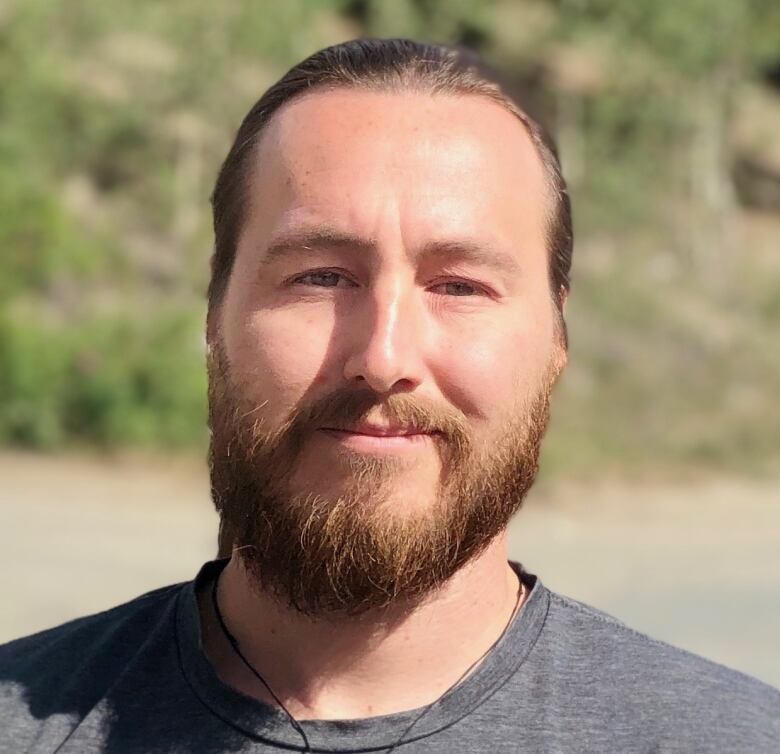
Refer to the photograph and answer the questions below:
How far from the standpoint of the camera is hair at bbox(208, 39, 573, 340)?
5.25 feet

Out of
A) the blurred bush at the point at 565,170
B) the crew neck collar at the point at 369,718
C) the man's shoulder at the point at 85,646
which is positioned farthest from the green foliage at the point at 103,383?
the crew neck collar at the point at 369,718

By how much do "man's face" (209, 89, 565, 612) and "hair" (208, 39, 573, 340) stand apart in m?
0.03

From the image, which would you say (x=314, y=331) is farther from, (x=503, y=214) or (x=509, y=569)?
(x=509, y=569)

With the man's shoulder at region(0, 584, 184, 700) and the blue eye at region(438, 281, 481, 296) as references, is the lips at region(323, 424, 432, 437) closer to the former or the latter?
the blue eye at region(438, 281, 481, 296)

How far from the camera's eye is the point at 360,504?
1500 millimetres

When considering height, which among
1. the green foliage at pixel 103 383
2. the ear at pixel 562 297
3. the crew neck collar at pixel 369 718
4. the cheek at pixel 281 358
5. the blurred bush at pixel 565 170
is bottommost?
the crew neck collar at pixel 369 718

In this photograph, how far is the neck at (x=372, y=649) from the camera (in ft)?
5.10

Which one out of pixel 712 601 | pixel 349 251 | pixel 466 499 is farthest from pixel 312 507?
pixel 712 601

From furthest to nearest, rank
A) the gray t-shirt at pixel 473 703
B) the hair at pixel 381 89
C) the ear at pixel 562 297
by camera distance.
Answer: the ear at pixel 562 297
the hair at pixel 381 89
the gray t-shirt at pixel 473 703

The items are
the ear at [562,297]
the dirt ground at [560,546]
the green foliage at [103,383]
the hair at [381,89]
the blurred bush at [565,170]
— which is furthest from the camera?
the blurred bush at [565,170]

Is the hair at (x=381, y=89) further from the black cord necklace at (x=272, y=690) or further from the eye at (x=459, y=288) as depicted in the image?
the black cord necklace at (x=272, y=690)

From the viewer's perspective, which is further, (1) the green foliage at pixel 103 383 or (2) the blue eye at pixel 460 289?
(1) the green foliage at pixel 103 383

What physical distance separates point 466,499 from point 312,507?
195 mm

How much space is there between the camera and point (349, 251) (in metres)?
1.53
